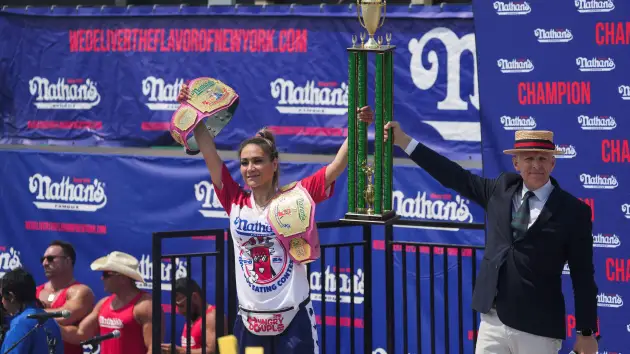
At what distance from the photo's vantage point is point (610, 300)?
6.22 m

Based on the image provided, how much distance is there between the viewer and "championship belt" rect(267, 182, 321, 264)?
5289 millimetres

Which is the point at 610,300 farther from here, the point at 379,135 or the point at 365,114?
the point at 365,114

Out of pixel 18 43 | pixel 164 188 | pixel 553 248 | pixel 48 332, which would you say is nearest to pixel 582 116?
pixel 553 248

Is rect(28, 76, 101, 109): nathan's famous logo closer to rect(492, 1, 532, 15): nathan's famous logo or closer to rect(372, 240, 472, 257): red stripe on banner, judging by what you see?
rect(372, 240, 472, 257): red stripe on banner

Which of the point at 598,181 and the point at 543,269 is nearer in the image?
the point at 543,269

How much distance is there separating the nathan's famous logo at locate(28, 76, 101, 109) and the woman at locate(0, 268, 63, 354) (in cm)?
299

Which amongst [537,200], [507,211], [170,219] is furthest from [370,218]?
[170,219]

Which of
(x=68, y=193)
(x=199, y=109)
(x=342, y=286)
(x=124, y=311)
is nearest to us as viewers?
(x=199, y=109)

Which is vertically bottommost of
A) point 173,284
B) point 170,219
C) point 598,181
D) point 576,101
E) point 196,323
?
point 196,323

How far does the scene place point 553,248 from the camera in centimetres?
507

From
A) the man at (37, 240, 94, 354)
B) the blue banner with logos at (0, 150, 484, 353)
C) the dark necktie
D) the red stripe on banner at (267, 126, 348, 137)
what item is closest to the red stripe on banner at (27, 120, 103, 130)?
the blue banner with logos at (0, 150, 484, 353)

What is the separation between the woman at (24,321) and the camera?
671 cm

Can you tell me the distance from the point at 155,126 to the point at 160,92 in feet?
1.00

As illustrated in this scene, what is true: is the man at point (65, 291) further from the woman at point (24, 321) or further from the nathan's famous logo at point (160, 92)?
the nathan's famous logo at point (160, 92)
